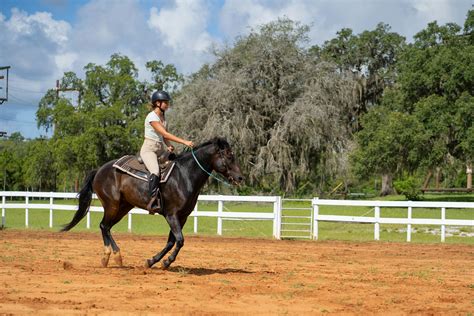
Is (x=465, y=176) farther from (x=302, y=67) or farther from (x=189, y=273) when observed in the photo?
(x=189, y=273)

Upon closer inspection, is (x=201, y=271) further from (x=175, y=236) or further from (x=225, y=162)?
(x=225, y=162)

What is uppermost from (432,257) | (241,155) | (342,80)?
(342,80)

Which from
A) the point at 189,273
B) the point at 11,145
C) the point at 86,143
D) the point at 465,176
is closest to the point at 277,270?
the point at 189,273

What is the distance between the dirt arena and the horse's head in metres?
1.57

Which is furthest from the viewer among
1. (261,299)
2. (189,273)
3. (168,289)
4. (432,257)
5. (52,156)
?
(52,156)

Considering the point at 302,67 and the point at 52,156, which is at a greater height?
the point at 302,67

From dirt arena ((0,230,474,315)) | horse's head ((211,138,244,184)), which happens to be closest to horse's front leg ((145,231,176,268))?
dirt arena ((0,230,474,315))

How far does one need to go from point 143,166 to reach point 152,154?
33 cm

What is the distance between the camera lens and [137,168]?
12656mm

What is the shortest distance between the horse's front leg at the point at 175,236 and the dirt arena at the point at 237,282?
0.59 feet

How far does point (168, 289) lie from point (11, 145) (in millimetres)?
126128

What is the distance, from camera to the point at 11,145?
130 meters

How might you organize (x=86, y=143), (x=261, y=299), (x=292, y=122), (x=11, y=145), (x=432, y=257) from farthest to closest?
(x=11, y=145)
(x=86, y=143)
(x=292, y=122)
(x=432, y=257)
(x=261, y=299)

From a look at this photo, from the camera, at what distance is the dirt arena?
8469 millimetres
